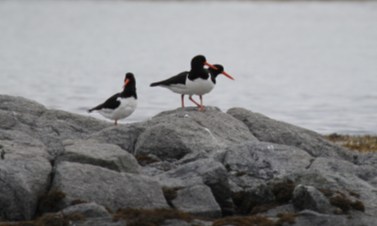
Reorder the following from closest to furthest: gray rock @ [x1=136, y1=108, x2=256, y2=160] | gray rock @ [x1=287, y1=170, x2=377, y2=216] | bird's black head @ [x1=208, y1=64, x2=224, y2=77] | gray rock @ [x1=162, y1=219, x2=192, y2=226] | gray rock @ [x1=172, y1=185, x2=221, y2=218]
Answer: gray rock @ [x1=162, y1=219, x2=192, y2=226] → gray rock @ [x1=172, y1=185, x2=221, y2=218] → gray rock @ [x1=287, y1=170, x2=377, y2=216] → gray rock @ [x1=136, y1=108, x2=256, y2=160] → bird's black head @ [x1=208, y1=64, x2=224, y2=77]

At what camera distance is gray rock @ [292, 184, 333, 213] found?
14750 millimetres

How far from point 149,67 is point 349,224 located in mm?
64118

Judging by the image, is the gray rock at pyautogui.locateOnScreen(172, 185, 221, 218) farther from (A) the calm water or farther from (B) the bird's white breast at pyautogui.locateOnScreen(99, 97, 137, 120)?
(A) the calm water

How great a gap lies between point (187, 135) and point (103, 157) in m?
3.06

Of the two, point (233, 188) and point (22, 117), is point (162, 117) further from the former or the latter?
point (233, 188)

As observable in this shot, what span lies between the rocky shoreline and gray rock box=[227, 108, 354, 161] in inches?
67.1

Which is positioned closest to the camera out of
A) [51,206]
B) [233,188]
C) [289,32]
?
[51,206]

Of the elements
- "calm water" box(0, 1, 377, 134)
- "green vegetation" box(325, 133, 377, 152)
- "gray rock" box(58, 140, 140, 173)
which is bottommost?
"calm water" box(0, 1, 377, 134)

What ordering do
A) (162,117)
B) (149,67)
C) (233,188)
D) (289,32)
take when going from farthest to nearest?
(289,32) < (149,67) < (162,117) < (233,188)

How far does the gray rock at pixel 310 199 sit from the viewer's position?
1475 centimetres

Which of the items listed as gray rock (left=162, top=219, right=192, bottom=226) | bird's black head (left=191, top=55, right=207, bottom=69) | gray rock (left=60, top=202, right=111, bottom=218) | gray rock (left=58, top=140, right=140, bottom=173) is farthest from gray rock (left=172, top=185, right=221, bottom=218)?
bird's black head (left=191, top=55, right=207, bottom=69)

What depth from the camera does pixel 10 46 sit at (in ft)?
326

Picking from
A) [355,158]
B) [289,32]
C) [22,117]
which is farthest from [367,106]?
[289,32]

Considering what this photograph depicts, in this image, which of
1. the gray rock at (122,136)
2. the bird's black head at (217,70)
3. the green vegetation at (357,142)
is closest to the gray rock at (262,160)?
the gray rock at (122,136)
